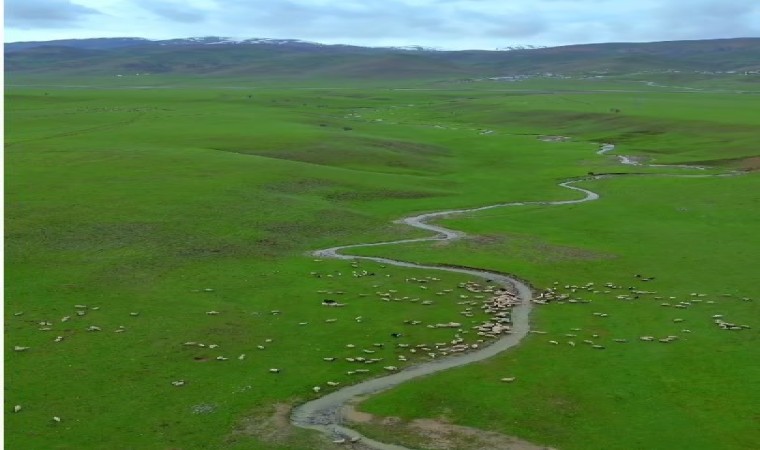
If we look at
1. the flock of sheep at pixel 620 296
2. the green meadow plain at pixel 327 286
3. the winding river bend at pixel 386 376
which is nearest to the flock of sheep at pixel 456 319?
the flock of sheep at pixel 620 296

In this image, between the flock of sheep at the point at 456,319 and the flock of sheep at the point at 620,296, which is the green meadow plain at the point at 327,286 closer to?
the flock of sheep at the point at 456,319

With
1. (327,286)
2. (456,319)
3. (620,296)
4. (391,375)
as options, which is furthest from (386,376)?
(620,296)

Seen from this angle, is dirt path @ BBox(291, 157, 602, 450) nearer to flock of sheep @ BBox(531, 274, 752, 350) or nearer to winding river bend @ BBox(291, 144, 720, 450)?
winding river bend @ BBox(291, 144, 720, 450)

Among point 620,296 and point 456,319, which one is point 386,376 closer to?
point 456,319

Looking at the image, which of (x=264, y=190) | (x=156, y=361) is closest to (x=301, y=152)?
(x=264, y=190)

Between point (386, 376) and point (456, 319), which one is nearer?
point (386, 376)

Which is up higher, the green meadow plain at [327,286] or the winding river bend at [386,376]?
the green meadow plain at [327,286]

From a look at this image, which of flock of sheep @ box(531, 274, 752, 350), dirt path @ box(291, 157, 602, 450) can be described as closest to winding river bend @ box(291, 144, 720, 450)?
dirt path @ box(291, 157, 602, 450)

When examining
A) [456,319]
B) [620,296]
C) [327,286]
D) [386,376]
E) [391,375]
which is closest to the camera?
[386,376]
